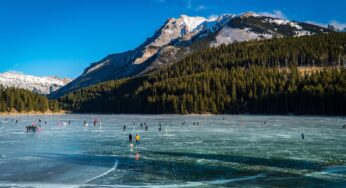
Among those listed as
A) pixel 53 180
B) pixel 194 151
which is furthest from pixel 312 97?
pixel 53 180

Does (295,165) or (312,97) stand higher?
(312,97)

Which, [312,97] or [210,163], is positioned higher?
[312,97]

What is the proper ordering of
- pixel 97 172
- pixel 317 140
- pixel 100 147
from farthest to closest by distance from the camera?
pixel 317 140 < pixel 100 147 < pixel 97 172

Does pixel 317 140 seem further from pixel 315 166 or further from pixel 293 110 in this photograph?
pixel 293 110

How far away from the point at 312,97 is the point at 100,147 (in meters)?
137

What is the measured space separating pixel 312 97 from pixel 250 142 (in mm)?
123268

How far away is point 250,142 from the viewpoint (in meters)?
62.1

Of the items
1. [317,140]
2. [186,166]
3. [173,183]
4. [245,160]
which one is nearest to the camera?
[173,183]

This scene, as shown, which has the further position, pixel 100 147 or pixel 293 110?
pixel 293 110

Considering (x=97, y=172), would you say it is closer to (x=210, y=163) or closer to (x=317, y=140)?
(x=210, y=163)

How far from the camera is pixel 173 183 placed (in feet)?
109

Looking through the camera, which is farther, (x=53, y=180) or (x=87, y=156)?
(x=87, y=156)

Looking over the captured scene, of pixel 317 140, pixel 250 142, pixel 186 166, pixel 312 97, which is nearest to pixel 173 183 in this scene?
pixel 186 166

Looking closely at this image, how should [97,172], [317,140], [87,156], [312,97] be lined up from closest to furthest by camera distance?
[97,172]
[87,156]
[317,140]
[312,97]
